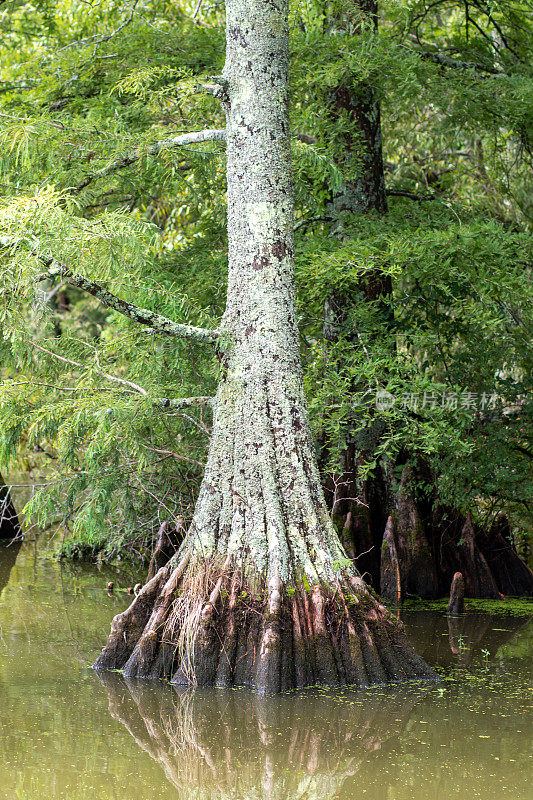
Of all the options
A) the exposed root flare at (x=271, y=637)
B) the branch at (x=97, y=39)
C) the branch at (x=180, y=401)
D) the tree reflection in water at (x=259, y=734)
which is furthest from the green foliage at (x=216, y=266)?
the tree reflection in water at (x=259, y=734)

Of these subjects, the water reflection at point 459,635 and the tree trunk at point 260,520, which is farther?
the water reflection at point 459,635

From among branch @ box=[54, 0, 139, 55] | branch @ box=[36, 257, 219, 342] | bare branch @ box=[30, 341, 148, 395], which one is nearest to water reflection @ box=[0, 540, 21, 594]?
bare branch @ box=[30, 341, 148, 395]

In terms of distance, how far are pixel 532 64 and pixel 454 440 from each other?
4.10 meters

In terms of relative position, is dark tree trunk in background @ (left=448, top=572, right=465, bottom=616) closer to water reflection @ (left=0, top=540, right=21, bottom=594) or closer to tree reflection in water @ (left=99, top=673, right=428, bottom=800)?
tree reflection in water @ (left=99, top=673, right=428, bottom=800)

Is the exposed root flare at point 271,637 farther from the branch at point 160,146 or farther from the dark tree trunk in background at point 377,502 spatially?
the branch at point 160,146

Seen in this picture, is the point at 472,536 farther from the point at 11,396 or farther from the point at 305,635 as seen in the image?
the point at 11,396

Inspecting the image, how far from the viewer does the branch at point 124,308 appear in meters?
5.60

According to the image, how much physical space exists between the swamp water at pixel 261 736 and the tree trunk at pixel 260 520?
0.74ft

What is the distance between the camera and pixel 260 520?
5.60 m

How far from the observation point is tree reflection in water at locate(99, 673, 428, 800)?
13.2 ft

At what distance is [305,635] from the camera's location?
5324 mm

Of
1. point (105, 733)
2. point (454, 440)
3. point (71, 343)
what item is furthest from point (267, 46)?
point (105, 733)

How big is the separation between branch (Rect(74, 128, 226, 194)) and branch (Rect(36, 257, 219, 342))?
5.25ft

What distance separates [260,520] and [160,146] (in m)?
3.37
